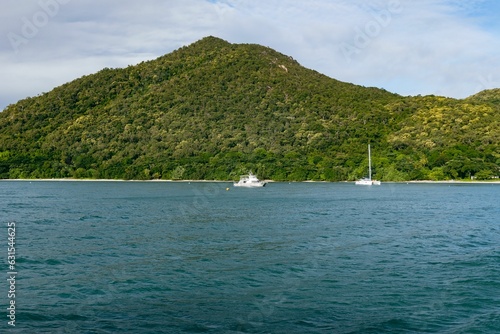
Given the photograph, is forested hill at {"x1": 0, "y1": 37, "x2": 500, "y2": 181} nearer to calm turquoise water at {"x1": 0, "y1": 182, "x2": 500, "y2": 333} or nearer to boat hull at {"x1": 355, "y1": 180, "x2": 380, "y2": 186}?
boat hull at {"x1": 355, "y1": 180, "x2": 380, "y2": 186}

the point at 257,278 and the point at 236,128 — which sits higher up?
the point at 236,128

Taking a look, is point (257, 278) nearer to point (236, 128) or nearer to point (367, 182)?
point (367, 182)

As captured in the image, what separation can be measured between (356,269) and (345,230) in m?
13.0

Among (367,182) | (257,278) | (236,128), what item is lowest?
(257,278)

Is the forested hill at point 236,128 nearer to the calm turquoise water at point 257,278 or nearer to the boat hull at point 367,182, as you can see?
the boat hull at point 367,182

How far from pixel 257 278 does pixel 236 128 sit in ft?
469

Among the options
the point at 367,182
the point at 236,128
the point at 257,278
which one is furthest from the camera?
the point at 236,128

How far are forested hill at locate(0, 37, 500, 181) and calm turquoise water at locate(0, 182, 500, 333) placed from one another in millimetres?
95337

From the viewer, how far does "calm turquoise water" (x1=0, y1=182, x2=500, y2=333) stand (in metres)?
14.8

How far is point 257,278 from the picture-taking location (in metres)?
20.1

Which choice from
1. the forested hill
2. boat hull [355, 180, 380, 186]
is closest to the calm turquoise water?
boat hull [355, 180, 380, 186]

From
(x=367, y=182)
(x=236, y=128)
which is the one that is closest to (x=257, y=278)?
(x=367, y=182)

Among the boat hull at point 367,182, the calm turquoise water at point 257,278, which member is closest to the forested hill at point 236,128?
the boat hull at point 367,182

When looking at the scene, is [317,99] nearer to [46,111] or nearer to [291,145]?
[291,145]
